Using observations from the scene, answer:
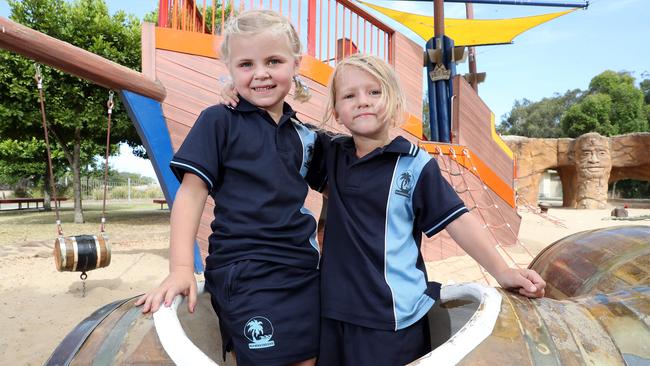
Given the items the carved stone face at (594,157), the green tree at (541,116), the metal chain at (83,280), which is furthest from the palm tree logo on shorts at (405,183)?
the green tree at (541,116)

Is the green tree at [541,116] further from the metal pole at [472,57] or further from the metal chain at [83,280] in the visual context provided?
the metal chain at [83,280]

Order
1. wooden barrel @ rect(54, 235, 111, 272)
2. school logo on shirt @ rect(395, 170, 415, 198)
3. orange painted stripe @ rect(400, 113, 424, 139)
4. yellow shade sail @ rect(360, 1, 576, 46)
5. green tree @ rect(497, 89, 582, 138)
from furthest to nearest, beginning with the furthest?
green tree @ rect(497, 89, 582, 138), yellow shade sail @ rect(360, 1, 576, 46), orange painted stripe @ rect(400, 113, 424, 139), wooden barrel @ rect(54, 235, 111, 272), school logo on shirt @ rect(395, 170, 415, 198)

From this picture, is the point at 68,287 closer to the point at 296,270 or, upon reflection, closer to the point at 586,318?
the point at 296,270

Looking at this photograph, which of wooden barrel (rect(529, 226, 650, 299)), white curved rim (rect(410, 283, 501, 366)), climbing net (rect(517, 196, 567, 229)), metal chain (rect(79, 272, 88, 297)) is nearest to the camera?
white curved rim (rect(410, 283, 501, 366))

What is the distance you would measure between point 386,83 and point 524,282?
579 millimetres

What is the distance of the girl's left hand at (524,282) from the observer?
3.24 ft

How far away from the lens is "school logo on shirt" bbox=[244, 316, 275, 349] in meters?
0.99

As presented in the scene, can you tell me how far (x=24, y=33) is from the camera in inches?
109

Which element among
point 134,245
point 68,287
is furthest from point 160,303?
point 134,245

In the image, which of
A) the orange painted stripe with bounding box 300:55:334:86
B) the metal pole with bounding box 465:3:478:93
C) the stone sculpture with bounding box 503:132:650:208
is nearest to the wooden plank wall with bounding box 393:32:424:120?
the orange painted stripe with bounding box 300:55:334:86

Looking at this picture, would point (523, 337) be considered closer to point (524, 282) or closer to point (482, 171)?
point (524, 282)

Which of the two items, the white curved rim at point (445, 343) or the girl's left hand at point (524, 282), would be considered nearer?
the white curved rim at point (445, 343)

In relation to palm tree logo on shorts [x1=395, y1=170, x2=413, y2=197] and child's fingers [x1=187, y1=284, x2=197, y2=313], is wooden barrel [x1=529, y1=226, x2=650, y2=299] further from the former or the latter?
child's fingers [x1=187, y1=284, x2=197, y2=313]

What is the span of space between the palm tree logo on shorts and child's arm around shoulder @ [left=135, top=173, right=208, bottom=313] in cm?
47
